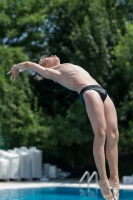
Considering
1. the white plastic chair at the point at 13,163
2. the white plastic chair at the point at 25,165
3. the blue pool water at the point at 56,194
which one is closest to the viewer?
the blue pool water at the point at 56,194

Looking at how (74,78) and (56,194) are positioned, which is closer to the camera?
(74,78)

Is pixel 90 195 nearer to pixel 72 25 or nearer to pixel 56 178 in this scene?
pixel 56 178

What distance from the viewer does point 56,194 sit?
44.6 feet

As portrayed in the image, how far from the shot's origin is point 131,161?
60.3 ft

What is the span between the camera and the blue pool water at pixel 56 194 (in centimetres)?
1253

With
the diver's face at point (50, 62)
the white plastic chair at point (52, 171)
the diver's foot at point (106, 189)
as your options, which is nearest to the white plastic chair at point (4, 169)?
the white plastic chair at point (52, 171)

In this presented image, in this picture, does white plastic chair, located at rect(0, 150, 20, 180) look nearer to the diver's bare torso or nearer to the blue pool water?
the blue pool water

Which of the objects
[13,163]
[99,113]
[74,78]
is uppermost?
[74,78]

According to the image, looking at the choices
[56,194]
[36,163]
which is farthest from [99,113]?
[36,163]

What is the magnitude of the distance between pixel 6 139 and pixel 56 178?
2.51 m

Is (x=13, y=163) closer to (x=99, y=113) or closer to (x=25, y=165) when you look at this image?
(x=25, y=165)

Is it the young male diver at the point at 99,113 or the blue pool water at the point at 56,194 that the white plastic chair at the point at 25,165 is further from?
the young male diver at the point at 99,113

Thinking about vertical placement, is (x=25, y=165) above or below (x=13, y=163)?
below

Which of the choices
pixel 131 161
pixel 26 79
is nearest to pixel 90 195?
pixel 131 161
